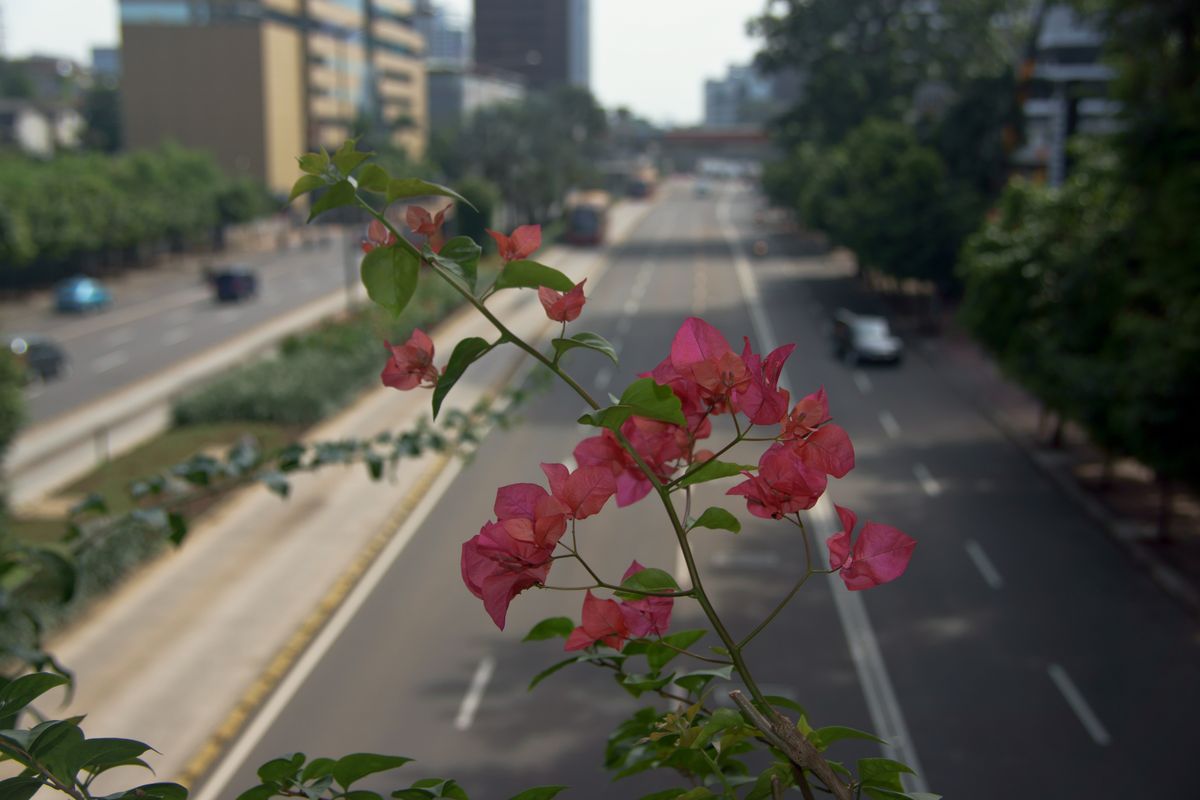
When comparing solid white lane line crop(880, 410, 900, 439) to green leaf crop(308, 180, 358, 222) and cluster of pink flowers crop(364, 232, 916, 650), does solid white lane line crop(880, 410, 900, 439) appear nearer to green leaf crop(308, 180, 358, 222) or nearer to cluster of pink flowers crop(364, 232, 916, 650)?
cluster of pink flowers crop(364, 232, 916, 650)

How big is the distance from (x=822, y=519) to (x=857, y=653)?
5377 mm

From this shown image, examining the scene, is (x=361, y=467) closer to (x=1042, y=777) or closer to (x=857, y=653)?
(x=857, y=653)

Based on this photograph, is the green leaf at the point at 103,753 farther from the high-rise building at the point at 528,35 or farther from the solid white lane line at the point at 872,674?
the high-rise building at the point at 528,35

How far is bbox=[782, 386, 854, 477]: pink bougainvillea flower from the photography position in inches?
80.0

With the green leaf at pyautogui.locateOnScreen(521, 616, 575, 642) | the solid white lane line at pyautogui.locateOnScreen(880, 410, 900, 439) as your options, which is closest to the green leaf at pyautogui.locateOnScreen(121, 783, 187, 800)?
the green leaf at pyautogui.locateOnScreen(521, 616, 575, 642)

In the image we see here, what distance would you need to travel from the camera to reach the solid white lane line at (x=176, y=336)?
43.1 metres

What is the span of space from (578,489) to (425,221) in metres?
0.51

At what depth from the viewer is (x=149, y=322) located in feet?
157

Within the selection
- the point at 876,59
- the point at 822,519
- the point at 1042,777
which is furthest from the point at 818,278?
the point at 1042,777

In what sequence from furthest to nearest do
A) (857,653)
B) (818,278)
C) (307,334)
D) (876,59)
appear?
A: (876,59) → (818,278) → (307,334) → (857,653)

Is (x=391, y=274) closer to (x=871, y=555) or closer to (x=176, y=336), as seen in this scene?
(x=871, y=555)

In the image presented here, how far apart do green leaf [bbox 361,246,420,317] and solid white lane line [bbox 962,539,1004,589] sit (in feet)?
59.7

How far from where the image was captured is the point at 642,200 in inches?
4904

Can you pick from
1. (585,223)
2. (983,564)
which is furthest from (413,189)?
(585,223)
